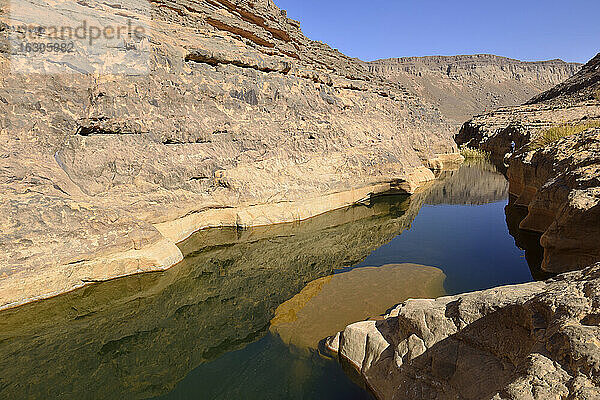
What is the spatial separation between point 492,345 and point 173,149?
8.46 meters

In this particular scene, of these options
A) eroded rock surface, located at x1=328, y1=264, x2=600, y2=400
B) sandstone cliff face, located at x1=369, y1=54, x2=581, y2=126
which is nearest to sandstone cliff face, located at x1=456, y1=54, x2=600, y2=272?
eroded rock surface, located at x1=328, y1=264, x2=600, y2=400

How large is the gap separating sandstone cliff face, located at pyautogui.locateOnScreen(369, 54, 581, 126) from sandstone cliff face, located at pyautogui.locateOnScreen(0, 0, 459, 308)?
72384mm

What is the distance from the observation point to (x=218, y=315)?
5.68 meters

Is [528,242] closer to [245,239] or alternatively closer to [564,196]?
[564,196]

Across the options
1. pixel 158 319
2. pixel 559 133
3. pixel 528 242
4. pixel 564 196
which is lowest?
pixel 158 319

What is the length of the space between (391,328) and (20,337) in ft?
17.5

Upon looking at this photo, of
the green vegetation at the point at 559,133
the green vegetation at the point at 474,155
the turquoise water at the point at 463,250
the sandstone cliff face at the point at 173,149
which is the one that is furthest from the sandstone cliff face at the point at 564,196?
the green vegetation at the point at 474,155

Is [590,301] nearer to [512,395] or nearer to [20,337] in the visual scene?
[512,395]

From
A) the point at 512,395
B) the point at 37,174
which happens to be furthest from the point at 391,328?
the point at 37,174

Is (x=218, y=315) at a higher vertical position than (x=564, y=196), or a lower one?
lower

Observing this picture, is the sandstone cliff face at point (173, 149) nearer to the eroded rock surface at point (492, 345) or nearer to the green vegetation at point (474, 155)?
the eroded rock surface at point (492, 345)

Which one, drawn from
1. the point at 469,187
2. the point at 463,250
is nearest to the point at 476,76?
the point at 469,187

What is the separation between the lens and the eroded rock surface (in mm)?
1949

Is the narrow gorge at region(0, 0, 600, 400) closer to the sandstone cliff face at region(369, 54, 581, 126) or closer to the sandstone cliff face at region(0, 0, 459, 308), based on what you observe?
the sandstone cliff face at region(0, 0, 459, 308)
